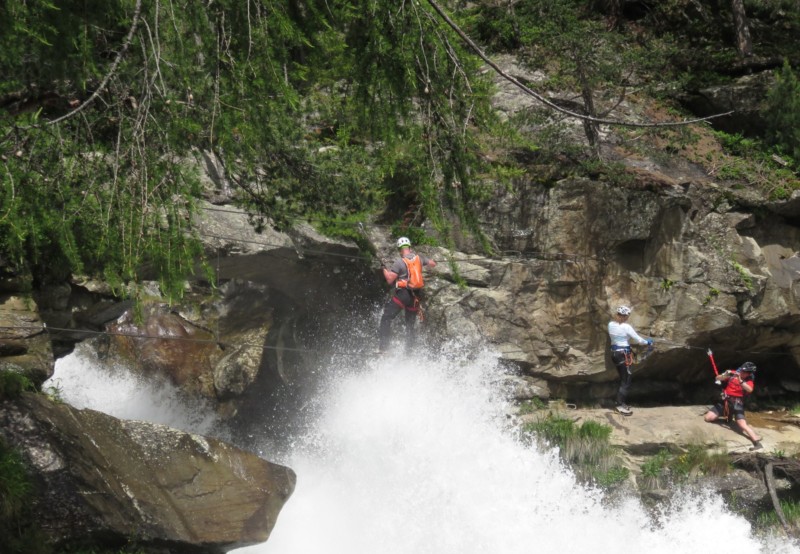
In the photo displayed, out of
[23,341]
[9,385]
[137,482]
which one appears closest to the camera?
[9,385]

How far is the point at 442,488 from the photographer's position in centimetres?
1158

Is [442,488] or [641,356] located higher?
[641,356]

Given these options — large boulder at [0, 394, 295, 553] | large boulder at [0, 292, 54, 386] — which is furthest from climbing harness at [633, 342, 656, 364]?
large boulder at [0, 292, 54, 386]

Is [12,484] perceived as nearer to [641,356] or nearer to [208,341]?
[208,341]

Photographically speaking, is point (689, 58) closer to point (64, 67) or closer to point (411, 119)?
point (411, 119)

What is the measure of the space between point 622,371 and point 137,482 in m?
8.18

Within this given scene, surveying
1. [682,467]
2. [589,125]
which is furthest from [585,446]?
[589,125]

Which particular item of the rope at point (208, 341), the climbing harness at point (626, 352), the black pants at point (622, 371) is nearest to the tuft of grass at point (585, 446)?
the black pants at point (622, 371)

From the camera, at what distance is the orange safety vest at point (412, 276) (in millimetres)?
12172

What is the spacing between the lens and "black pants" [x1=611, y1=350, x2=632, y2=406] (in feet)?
42.8

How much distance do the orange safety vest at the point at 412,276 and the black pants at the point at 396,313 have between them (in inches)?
6.1

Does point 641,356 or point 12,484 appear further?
point 641,356

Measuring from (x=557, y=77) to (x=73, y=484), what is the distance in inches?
476

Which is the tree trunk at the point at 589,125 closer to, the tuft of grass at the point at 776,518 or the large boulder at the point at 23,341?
the tuft of grass at the point at 776,518
